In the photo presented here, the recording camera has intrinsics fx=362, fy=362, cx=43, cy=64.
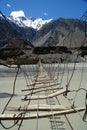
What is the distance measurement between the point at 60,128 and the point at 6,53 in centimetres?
329

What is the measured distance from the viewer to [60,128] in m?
7.77

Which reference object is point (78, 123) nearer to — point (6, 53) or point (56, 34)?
point (6, 53)

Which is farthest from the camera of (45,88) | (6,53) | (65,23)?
(65,23)

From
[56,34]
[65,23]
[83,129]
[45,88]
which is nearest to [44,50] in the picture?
[45,88]

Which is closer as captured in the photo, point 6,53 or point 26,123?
point 26,123

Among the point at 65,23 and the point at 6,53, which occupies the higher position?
the point at 65,23

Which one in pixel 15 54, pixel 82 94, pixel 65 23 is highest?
pixel 65 23

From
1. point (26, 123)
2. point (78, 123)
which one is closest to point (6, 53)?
point (26, 123)

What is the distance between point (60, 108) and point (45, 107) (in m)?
0.64

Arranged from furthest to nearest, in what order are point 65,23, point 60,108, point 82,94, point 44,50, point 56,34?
1. point 65,23
2. point 56,34
3. point 82,94
4. point 44,50
5. point 60,108

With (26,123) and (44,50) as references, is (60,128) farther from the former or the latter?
(44,50)

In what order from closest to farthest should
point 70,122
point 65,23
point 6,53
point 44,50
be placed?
1. point 70,122
2. point 6,53
3. point 44,50
4. point 65,23

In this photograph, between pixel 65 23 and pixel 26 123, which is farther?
pixel 65 23

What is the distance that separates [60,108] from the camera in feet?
24.6
